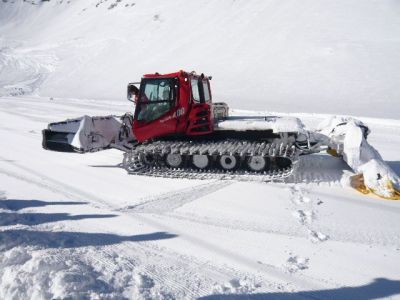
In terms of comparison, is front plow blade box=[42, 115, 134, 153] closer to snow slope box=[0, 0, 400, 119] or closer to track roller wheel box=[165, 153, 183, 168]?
track roller wheel box=[165, 153, 183, 168]

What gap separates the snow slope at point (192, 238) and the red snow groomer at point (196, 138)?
17.6 inches

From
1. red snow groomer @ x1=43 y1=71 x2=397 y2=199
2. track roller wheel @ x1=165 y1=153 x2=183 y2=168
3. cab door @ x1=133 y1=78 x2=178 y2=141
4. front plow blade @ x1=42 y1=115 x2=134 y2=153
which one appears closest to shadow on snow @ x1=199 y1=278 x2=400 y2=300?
red snow groomer @ x1=43 y1=71 x2=397 y2=199

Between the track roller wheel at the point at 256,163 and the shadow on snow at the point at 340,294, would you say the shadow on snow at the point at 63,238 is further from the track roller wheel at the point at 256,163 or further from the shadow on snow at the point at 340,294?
the track roller wheel at the point at 256,163

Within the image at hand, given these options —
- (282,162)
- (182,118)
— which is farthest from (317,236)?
(182,118)

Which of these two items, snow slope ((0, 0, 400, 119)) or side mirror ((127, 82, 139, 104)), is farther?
snow slope ((0, 0, 400, 119))

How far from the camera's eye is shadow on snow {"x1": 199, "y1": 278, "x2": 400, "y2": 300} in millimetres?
3684

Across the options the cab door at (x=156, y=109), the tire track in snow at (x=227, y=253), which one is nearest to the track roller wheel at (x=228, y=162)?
the cab door at (x=156, y=109)

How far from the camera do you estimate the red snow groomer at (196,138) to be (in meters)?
7.32

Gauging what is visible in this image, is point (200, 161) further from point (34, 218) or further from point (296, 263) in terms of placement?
point (296, 263)

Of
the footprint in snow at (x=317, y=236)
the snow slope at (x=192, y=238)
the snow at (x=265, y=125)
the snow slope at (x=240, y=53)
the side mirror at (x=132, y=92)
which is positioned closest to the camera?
the snow slope at (x=192, y=238)

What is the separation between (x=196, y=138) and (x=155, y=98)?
1.21 m

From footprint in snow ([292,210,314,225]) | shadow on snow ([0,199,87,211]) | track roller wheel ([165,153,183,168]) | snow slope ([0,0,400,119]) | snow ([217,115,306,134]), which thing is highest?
snow slope ([0,0,400,119])

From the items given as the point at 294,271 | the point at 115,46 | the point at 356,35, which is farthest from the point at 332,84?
the point at 115,46

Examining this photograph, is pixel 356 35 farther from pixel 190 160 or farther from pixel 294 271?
pixel 294 271
